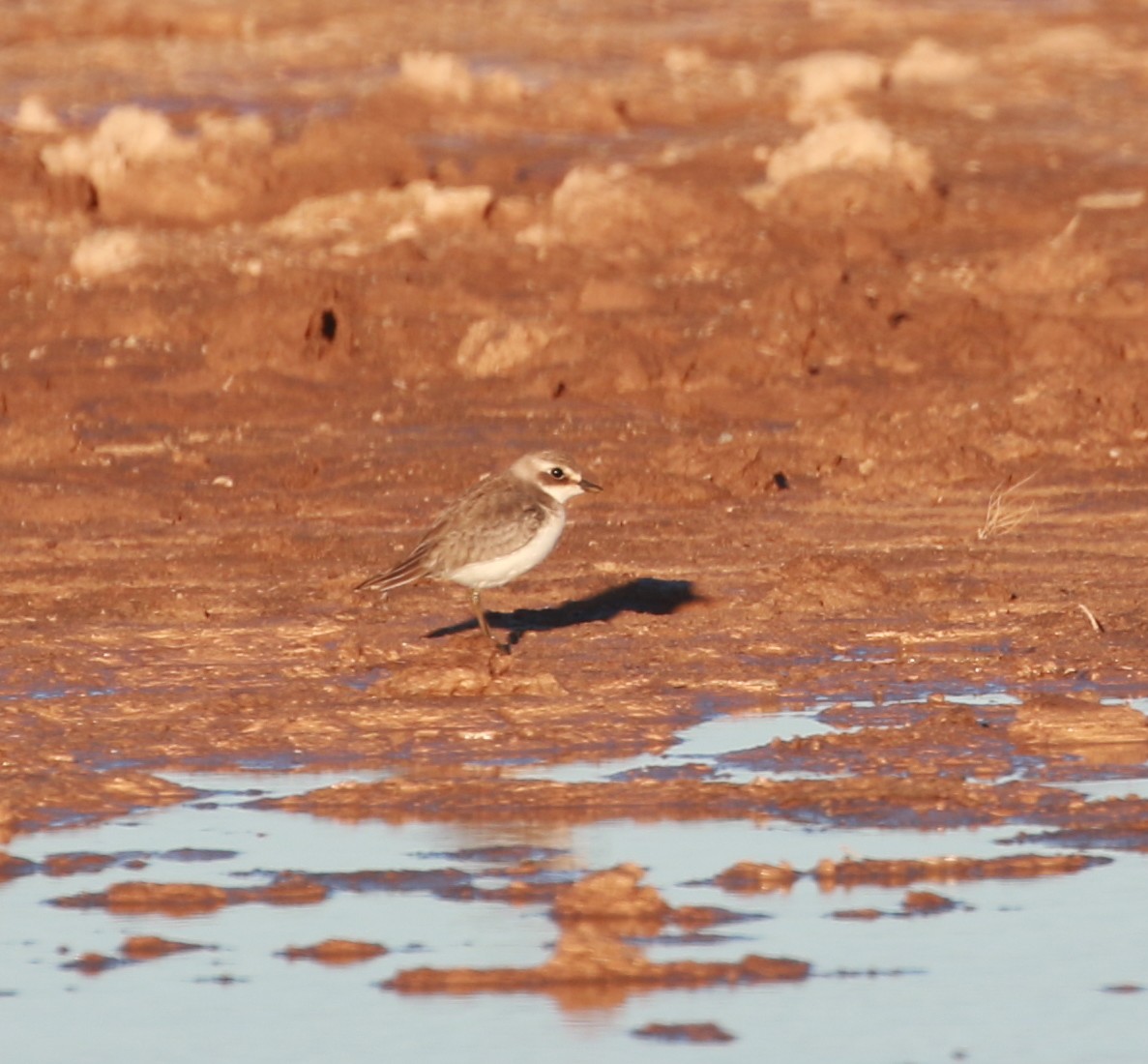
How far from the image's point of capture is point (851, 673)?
11.2m

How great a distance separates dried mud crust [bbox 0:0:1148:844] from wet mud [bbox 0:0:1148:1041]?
4 cm

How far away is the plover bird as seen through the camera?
36.9ft

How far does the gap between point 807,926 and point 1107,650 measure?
4.41 m

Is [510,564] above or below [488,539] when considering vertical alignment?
below

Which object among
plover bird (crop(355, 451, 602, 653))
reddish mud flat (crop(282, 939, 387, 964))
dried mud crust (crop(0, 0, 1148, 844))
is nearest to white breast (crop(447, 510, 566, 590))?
plover bird (crop(355, 451, 602, 653))

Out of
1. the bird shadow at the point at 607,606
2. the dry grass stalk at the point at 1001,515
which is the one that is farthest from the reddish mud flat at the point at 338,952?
the dry grass stalk at the point at 1001,515

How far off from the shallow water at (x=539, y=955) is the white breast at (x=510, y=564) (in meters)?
2.69

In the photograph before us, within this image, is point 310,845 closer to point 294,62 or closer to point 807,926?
point 807,926

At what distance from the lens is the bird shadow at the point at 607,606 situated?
1249 centimetres

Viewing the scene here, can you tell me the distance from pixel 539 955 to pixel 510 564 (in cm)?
434

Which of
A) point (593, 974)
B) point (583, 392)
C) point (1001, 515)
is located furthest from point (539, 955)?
point (583, 392)

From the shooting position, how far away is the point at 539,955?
705 cm

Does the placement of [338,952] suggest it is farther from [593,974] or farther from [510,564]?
[510,564]

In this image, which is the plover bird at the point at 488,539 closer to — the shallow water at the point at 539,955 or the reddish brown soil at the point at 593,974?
the shallow water at the point at 539,955
